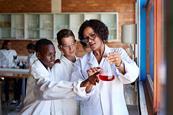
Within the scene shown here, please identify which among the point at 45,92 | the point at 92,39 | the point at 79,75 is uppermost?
the point at 92,39

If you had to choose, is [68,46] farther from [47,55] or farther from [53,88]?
[53,88]

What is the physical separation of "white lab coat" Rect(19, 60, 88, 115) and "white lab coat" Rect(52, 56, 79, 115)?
30mm

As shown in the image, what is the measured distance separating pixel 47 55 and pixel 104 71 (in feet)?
1.55

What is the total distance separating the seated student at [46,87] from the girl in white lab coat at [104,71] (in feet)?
0.29

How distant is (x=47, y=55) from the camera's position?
2.28 meters

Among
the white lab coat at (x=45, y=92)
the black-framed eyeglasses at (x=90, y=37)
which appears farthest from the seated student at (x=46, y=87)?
the black-framed eyeglasses at (x=90, y=37)

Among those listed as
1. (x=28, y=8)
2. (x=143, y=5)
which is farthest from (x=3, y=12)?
(x=143, y=5)

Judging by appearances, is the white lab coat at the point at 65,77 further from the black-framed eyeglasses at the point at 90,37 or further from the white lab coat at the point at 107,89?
the black-framed eyeglasses at the point at 90,37

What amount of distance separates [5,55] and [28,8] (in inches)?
113

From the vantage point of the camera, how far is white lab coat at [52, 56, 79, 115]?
2.13 m

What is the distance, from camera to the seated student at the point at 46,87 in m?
1.91

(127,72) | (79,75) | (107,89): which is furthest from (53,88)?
(127,72)

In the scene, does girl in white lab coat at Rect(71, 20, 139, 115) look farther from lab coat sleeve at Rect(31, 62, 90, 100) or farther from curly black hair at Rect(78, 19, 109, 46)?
lab coat sleeve at Rect(31, 62, 90, 100)

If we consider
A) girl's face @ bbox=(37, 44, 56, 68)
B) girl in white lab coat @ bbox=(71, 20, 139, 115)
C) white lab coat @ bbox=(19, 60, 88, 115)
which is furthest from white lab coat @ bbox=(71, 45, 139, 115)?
girl's face @ bbox=(37, 44, 56, 68)
